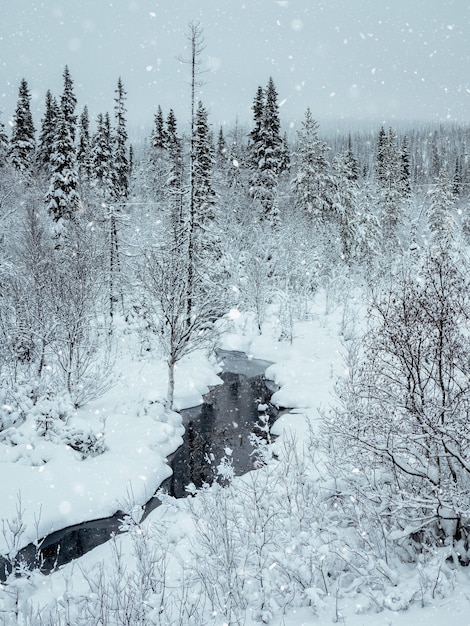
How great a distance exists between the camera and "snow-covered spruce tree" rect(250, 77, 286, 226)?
36375mm

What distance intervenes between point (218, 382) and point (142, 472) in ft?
28.9

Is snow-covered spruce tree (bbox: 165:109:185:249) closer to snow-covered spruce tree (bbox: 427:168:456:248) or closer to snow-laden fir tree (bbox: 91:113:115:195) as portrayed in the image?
snow-laden fir tree (bbox: 91:113:115:195)

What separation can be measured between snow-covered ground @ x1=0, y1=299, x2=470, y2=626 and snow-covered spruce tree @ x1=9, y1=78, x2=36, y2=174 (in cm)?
2680

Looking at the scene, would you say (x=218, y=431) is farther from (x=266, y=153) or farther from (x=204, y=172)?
(x=266, y=153)

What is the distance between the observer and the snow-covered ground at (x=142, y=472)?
5961 millimetres

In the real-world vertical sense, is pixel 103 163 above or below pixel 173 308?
above

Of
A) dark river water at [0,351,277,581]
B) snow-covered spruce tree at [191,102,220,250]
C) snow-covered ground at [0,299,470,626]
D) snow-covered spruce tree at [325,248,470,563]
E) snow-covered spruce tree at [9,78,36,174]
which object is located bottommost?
dark river water at [0,351,277,581]

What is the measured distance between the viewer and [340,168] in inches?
1470

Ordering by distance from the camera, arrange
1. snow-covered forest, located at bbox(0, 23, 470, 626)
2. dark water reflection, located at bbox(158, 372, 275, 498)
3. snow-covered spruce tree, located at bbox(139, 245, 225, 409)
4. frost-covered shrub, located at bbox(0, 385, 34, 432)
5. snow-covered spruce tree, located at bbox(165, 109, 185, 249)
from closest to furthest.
Answer: snow-covered forest, located at bbox(0, 23, 470, 626)
dark water reflection, located at bbox(158, 372, 275, 498)
frost-covered shrub, located at bbox(0, 385, 34, 432)
snow-covered spruce tree, located at bbox(139, 245, 225, 409)
snow-covered spruce tree, located at bbox(165, 109, 185, 249)

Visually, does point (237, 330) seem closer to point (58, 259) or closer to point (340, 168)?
point (58, 259)

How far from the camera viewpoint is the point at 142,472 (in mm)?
12383

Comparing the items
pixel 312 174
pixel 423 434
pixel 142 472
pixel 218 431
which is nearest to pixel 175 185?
pixel 312 174

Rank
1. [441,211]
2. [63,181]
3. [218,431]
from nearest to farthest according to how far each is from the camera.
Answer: [218,431] → [63,181] → [441,211]

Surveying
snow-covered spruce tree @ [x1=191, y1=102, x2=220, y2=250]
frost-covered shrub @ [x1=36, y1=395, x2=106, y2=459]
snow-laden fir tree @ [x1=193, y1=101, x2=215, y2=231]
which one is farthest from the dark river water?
snow-laden fir tree @ [x1=193, y1=101, x2=215, y2=231]
